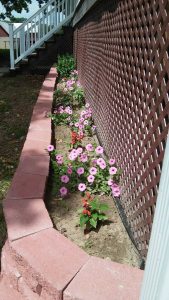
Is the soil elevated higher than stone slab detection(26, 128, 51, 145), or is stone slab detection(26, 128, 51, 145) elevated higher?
stone slab detection(26, 128, 51, 145)

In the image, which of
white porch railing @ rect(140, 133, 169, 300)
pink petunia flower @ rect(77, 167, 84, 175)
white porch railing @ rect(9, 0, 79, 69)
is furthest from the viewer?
white porch railing @ rect(9, 0, 79, 69)

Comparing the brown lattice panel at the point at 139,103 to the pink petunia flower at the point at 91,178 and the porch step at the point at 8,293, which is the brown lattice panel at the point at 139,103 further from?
the porch step at the point at 8,293

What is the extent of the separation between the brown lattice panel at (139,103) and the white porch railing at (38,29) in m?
7.12

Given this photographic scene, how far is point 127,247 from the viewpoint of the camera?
2312 mm

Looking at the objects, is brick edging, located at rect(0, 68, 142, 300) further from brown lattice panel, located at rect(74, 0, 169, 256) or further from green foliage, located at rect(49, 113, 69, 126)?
green foliage, located at rect(49, 113, 69, 126)

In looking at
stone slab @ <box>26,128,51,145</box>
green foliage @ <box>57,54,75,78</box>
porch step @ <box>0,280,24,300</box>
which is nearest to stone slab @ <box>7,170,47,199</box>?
porch step @ <box>0,280,24,300</box>

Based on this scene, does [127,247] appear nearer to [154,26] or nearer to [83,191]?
[83,191]

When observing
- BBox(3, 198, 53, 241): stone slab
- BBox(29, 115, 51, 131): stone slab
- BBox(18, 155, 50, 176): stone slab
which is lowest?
BBox(3, 198, 53, 241): stone slab

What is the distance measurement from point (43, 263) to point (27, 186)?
92cm

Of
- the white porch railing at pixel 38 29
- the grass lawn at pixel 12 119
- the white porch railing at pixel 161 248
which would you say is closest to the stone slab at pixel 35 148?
the grass lawn at pixel 12 119

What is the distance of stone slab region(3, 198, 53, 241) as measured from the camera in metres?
2.27

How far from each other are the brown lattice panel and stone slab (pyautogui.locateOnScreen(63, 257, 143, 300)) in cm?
23

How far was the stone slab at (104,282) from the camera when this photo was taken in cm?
179

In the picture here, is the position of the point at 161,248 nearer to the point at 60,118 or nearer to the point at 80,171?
the point at 80,171
